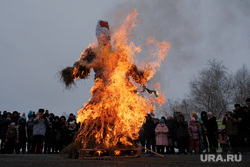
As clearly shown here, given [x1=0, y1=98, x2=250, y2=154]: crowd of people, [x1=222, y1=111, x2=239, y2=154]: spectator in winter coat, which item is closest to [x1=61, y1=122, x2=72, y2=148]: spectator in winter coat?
[x1=0, y1=98, x2=250, y2=154]: crowd of people

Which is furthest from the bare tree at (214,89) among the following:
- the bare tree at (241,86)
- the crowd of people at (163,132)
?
the crowd of people at (163,132)

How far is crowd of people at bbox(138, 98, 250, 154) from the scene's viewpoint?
9.95 m

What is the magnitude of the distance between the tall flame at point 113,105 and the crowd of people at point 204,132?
14.1 ft

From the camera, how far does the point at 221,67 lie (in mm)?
33969

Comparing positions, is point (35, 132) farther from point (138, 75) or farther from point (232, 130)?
point (232, 130)

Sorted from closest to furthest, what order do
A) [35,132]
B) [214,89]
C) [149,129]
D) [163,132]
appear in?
1. [35,132]
2. [163,132]
3. [149,129]
4. [214,89]

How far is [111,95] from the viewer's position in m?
6.88

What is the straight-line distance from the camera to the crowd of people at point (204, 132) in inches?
392

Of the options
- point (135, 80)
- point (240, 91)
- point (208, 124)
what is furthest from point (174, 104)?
point (135, 80)

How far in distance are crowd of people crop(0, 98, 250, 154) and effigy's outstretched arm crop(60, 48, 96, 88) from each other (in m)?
4.89

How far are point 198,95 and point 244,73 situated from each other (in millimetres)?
7855

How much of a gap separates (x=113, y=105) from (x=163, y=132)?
17.2 feet

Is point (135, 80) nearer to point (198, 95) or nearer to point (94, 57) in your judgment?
point (94, 57)

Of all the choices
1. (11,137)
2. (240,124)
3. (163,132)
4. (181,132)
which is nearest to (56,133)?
(11,137)
